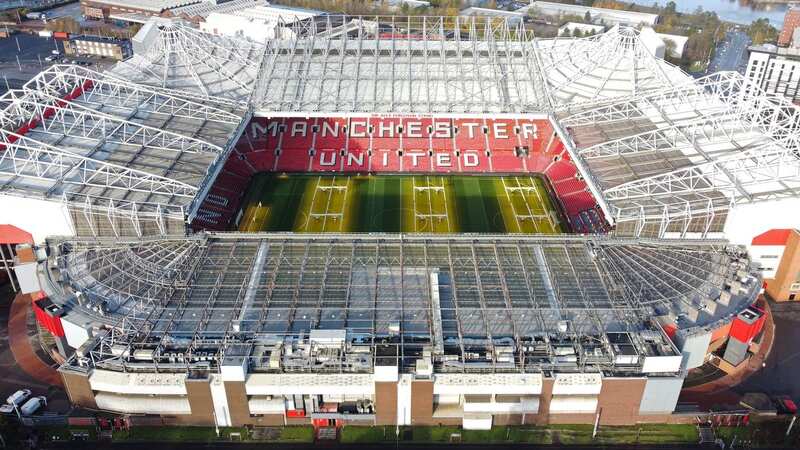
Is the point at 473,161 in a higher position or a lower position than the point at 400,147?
lower

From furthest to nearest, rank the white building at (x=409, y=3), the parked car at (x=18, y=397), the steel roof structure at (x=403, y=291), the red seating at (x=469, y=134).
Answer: the white building at (x=409, y=3)
the red seating at (x=469, y=134)
the parked car at (x=18, y=397)
the steel roof structure at (x=403, y=291)

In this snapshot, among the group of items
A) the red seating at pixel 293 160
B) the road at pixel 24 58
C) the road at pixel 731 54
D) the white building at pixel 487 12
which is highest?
the white building at pixel 487 12

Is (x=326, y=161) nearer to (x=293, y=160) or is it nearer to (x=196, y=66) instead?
(x=293, y=160)

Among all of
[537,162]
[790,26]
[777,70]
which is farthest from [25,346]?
[790,26]

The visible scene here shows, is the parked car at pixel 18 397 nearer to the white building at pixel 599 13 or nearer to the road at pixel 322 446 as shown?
the road at pixel 322 446

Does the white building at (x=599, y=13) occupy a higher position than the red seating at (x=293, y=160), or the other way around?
the white building at (x=599, y=13)

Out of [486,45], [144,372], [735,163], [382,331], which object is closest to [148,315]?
[144,372]

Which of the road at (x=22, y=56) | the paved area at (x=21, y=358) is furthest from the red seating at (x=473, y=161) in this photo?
the road at (x=22, y=56)
